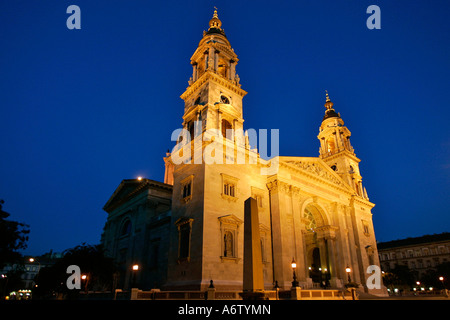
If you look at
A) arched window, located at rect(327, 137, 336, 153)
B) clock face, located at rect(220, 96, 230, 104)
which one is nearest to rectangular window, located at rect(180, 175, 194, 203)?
clock face, located at rect(220, 96, 230, 104)

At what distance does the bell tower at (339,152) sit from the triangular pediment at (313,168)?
6500 mm

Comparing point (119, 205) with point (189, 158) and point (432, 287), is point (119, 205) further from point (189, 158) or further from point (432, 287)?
point (432, 287)

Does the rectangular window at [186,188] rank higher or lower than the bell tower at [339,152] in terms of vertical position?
lower

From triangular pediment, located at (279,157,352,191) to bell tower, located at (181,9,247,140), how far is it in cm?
714

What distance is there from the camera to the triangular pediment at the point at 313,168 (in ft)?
107

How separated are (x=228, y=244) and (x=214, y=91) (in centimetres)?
1730

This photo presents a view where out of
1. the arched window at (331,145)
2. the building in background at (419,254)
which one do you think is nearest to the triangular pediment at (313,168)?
the arched window at (331,145)

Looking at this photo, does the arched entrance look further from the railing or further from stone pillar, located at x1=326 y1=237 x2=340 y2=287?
the railing

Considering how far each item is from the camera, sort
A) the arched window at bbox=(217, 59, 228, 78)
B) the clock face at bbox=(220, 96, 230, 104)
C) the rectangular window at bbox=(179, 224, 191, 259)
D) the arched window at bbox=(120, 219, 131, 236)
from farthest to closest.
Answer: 1. the arched window at bbox=(120, 219, 131, 236)
2. the arched window at bbox=(217, 59, 228, 78)
3. the clock face at bbox=(220, 96, 230, 104)
4. the rectangular window at bbox=(179, 224, 191, 259)

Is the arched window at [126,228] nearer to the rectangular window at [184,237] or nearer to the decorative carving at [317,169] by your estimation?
the rectangular window at [184,237]

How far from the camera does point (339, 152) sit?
157 feet

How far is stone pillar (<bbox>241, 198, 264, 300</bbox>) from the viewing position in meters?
11.6

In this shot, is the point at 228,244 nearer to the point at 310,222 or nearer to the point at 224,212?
the point at 224,212

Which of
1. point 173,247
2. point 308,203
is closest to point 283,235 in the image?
point 308,203
